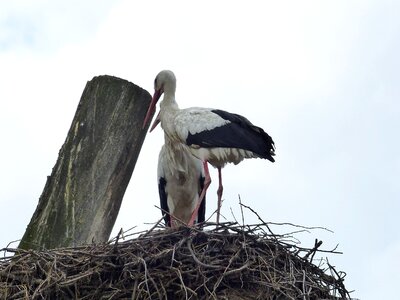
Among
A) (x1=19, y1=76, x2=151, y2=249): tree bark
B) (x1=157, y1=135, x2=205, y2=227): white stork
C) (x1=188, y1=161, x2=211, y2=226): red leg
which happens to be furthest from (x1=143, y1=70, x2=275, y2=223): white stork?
(x1=19, y1=76, x2=151, y2=249): tree bark

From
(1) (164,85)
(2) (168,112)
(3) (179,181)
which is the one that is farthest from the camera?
(3) (179,181)

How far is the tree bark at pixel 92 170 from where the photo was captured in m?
6.88

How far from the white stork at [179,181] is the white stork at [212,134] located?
0.29 meters

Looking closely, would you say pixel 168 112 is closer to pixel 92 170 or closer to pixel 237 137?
pixel 237 137

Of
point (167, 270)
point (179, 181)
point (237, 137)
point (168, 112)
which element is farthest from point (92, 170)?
point (179, 181)

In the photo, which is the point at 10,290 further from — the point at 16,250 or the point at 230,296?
the point at 230,296

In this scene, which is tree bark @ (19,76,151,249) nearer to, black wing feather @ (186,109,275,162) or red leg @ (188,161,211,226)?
black wing feather @ (186,109,275,162)

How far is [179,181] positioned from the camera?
928 cm

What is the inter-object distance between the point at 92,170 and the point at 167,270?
0.73 meters

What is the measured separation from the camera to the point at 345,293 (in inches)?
274

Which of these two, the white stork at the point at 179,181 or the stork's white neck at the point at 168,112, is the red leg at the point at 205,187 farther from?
the stork's white neck at the point at 168,112

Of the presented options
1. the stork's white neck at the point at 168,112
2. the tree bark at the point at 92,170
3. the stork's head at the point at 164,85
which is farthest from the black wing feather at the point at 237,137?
the tree bark at the point at 92,170

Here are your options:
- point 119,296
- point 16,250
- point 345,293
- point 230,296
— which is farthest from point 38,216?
point 345,293

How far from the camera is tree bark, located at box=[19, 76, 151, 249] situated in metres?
6.88
